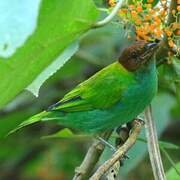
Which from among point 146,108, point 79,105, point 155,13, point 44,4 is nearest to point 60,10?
point 44,4

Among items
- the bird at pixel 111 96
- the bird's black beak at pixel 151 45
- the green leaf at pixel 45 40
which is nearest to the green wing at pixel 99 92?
the bird at pixel 111 96

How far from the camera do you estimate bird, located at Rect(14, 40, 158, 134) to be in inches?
81.7

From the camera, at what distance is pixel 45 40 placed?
45.0 inches

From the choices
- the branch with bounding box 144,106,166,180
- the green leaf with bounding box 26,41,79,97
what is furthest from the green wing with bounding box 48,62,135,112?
the green leaf with bounding box 26,41,79,97

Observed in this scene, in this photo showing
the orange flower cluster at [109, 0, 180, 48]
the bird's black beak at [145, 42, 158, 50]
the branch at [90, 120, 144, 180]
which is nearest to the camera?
the branch at [90, 120, 144, 180]

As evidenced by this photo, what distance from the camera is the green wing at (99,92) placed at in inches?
83.7

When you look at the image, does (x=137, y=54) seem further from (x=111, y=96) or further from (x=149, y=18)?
(x=149, y=18)

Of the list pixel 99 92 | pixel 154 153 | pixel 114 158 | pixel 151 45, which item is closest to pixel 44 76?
pixel 114 158

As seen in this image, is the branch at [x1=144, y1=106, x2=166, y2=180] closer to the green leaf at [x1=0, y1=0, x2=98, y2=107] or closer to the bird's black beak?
the bird's black beak

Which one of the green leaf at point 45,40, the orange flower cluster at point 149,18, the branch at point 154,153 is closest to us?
the green leaf at point 45,40

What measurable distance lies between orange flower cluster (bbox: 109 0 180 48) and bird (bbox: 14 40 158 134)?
30cm

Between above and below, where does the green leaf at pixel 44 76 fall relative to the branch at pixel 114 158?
above

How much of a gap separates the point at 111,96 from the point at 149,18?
55cm

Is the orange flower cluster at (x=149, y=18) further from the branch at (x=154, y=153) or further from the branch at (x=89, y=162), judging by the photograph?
the branch at (x=89, y=162)
